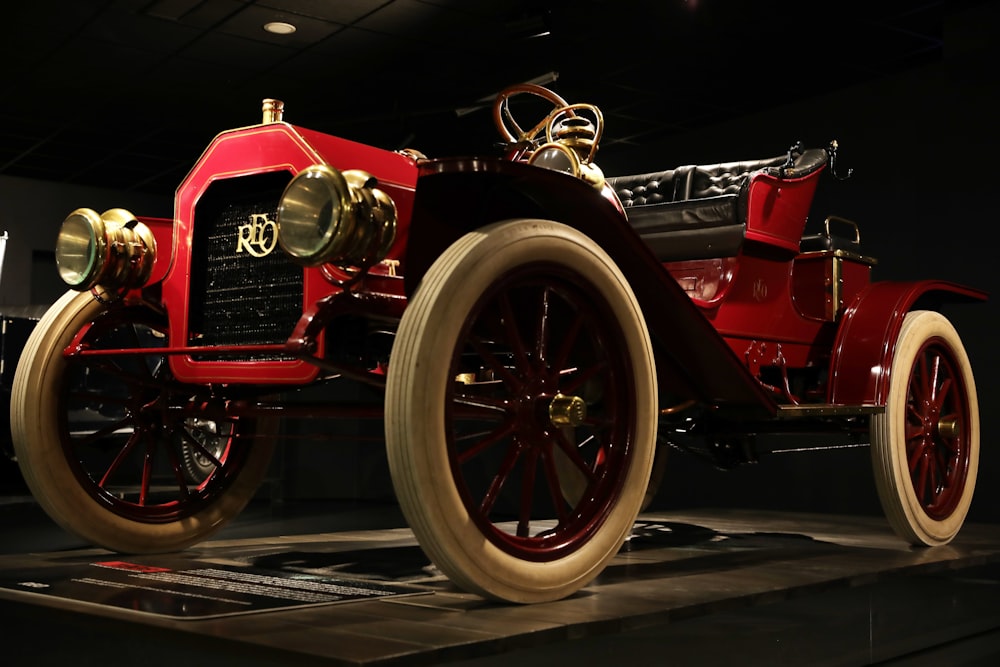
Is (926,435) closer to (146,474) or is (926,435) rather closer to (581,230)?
(581,230)

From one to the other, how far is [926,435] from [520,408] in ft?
6.97

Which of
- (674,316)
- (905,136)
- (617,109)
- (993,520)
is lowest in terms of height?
(993,520)

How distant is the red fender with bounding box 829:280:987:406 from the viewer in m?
3.66

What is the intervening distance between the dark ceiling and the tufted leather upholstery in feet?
6.65

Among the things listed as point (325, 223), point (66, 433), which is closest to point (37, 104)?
point (66, 433)

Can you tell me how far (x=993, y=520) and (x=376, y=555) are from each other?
12.8ft

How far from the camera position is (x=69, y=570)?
8.91 feet

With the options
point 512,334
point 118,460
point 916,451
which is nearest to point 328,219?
point 512,334

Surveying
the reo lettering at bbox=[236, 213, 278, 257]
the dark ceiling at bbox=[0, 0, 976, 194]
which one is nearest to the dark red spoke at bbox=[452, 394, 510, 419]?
the reo lettering at bbox=[236, 213, 278, 257]

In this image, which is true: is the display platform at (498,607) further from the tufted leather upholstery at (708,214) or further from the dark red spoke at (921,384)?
the tufted leather upholstery at (708,214)

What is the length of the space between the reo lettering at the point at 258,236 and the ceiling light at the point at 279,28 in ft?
12.9

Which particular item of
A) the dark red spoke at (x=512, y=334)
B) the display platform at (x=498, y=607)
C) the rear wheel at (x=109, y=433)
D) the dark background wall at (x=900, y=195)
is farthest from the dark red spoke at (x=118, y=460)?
the dark background wall at (x=900, y=195)

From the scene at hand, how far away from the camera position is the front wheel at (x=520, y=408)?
2.08m

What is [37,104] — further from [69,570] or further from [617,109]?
[69,570]
